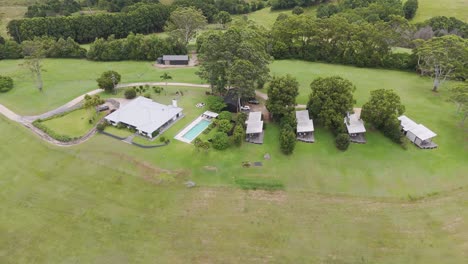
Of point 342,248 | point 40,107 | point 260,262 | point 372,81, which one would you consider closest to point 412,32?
point 372,81

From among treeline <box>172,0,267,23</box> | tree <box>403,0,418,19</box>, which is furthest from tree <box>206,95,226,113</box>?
tree <box>403,0,418,19</box>

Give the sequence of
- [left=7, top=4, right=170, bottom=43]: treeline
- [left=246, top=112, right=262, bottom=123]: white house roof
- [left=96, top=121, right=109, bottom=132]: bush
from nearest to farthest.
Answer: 1. [left=96, top=121, right=109, bottom=132]: bush
2. [left=246, top=112, right=262, bottom=123]: white house roof
3. [left=7, top=4, right=170, bottom=43]: treeline

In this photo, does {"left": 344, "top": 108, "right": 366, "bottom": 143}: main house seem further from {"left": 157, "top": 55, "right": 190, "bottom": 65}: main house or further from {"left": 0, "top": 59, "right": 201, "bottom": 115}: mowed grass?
{"left": 157, "top": 55, "right": 190, "bottom": 65}: main house

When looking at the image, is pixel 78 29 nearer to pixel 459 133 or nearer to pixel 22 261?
pixel 22 261

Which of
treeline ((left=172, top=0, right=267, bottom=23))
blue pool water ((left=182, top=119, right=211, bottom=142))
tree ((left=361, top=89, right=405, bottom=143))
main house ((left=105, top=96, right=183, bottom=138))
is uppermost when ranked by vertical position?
treeline ((left=172, top=0, right=267, bottom=23))

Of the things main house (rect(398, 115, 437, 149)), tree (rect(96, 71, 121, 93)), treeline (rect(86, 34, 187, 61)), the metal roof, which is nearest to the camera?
main house (rect(398, 115, 437, 149))

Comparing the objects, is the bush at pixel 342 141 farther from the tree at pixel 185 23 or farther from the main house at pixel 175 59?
the tree at pixel 185 23

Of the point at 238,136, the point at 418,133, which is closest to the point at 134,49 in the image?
the point at 238,136
